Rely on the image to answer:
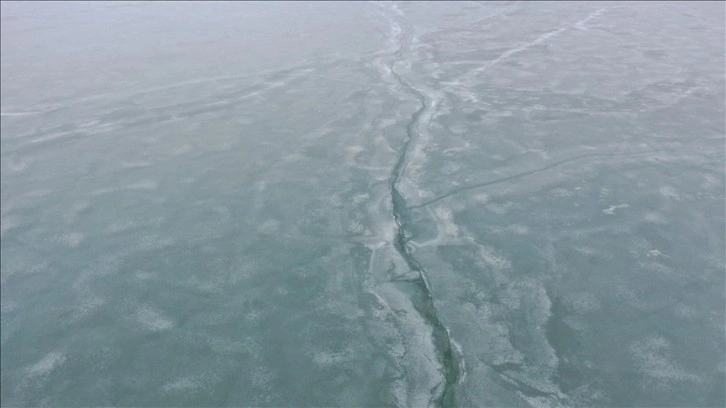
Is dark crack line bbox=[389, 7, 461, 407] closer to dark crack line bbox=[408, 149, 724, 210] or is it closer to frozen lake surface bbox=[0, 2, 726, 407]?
frozen lake surface bbox=[0, 2, 726, 407]

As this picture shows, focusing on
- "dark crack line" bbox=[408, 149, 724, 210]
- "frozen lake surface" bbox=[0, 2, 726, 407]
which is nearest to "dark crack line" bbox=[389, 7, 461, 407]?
"frozen lake surface" bbox=[0, 2, 726, 407]

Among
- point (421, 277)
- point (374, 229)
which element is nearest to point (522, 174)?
point (374, 229)

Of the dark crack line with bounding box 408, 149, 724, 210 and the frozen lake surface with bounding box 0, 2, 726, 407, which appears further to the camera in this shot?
the dark crack line with bounding box 408, 149, 724, 210

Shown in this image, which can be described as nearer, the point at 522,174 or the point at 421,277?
the point at 421,277

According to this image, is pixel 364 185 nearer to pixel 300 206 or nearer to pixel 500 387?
pixel 300 206

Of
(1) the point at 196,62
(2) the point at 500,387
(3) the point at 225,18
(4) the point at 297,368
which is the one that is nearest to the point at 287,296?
(4) the point at 297,368

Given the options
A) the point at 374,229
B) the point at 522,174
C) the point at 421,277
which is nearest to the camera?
the point at 421,277

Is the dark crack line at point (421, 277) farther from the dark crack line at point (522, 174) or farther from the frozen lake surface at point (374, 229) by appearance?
the dark crack line at point (522, 174)

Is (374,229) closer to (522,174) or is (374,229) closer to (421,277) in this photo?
(421,277)
